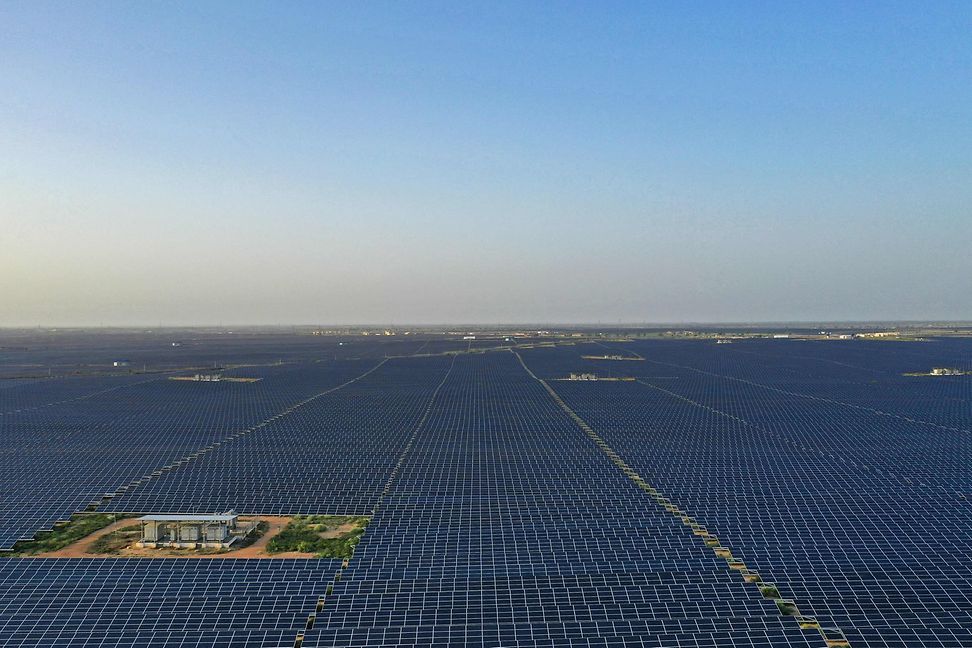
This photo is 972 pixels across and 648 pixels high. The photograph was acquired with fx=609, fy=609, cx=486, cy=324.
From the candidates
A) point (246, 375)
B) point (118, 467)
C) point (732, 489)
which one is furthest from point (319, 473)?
point (246, 375)

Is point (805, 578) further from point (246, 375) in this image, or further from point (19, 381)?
point (19, 381)

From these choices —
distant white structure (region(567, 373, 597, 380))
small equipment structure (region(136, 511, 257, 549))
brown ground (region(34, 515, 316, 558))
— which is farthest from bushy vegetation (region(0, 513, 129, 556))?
distant white structure (region(567, 373, 597, 380))

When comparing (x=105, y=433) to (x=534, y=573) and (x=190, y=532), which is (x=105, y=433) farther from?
(x=534, y=573)

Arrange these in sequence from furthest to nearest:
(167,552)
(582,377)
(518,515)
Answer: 1. (582,377)
2. (518,515)
3. (167,552)

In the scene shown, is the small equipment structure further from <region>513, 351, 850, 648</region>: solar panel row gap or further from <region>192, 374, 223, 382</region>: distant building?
<region>192, 374, 223, 382</region>: distant building

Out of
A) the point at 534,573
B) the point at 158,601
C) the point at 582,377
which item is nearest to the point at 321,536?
the point at 158,601

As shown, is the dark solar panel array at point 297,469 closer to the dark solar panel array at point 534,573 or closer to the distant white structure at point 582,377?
the dark solar panel array at point 534,573

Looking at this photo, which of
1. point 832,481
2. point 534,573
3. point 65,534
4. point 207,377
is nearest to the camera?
point 534,573
